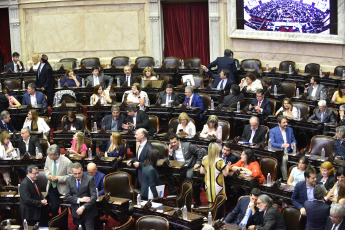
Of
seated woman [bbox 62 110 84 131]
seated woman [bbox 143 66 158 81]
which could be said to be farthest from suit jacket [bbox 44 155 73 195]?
seated woman [bbox 143 66 158 81]

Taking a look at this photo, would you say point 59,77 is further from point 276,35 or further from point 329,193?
point 329,193

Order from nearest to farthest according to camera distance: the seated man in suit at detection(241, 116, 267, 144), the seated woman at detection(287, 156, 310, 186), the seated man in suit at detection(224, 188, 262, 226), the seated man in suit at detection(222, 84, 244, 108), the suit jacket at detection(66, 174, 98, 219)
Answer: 1. the seated man in suit at detection(224, 188, 262, 226)
2. the suit jacket at detection(66, 174, 98, 219)
3. the seated woman at detection(287, 156, 310, 186)
4. the seated man in suit at detection(241, 116, 267, 144)
5. the seated man in suit at detection(222, 84, 244, 108)

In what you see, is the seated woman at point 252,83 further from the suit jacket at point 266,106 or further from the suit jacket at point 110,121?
the suit jacket at point 110,121

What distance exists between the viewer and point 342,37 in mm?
15180

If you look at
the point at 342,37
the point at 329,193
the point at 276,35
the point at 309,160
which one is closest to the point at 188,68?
the point at 276,35

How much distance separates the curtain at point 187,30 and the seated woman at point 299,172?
800 cm

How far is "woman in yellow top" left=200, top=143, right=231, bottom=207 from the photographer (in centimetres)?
999

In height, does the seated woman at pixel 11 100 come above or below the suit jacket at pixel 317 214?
above

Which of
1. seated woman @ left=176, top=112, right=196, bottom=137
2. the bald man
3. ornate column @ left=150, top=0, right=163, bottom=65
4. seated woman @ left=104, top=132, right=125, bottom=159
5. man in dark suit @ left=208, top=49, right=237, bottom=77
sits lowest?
the bald man

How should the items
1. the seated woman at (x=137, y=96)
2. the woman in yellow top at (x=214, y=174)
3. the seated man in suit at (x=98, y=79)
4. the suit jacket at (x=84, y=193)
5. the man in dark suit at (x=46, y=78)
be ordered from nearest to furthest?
the suit jacket at (x=84, y=193)
the woman in yellow top at (x=214, y=174)
the seated woman at (x=137, y=96)
the man in dark suit at (x=46, y=78)
the seated man in suit at (x=98, y=79)

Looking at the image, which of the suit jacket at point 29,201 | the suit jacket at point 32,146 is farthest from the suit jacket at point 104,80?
the suit jacket at point 29,201

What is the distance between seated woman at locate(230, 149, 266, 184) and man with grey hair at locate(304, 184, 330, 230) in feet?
5.54

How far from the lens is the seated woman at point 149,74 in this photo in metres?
14.7

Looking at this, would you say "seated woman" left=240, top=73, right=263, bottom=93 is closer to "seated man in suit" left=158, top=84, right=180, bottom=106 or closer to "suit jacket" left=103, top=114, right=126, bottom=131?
"seated man in suit" left=158, top=84, right=180, bottom=106
